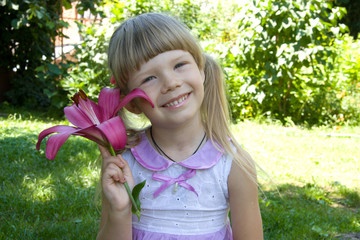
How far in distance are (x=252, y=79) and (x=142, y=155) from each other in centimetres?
544

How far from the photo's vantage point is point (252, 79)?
7.10 m

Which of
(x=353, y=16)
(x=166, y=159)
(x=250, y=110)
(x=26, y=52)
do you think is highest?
(x=166, y=159)

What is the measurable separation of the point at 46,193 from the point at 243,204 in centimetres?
197

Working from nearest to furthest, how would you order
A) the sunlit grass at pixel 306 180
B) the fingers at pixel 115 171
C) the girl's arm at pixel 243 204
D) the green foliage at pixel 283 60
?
the fingers at pixel 115 171
the girl's arm at pixel 243 204
the sunlit grass at pixel 306 180
the green foliage at pixel 283 60

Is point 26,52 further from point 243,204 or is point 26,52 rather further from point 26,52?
point 243,204

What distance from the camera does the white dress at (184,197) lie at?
1.85 meters

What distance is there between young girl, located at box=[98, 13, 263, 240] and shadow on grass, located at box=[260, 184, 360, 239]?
2.20 feet

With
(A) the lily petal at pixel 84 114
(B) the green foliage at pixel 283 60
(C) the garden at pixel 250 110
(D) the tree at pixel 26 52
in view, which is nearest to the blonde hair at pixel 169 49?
(A) the lily petal at pixel 84 114

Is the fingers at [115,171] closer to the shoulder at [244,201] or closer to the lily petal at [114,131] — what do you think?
the lily petal at [114,131]

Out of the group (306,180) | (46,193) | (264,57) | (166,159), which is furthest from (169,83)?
(264,57)

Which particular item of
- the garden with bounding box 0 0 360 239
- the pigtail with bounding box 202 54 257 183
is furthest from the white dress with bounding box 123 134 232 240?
the garden with bounding box 0 0 360 239

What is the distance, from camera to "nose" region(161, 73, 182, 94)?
5.41ft

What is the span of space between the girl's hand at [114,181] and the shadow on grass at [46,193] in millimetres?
1053

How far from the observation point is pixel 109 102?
54.5 inches
